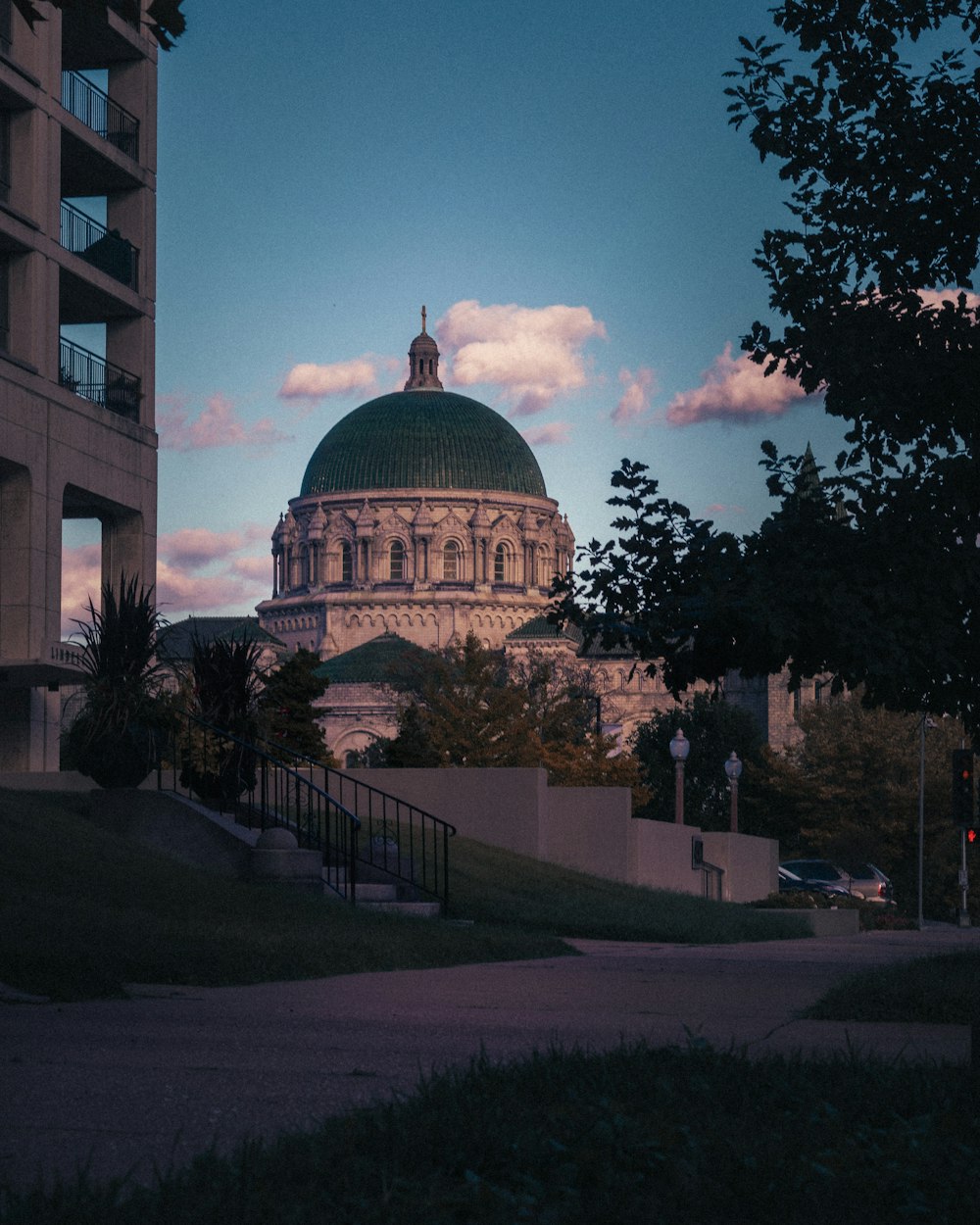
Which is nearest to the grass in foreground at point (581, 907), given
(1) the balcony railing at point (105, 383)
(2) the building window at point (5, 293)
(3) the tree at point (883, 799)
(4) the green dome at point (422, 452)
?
(1) the balcony railing at point (105, 383)

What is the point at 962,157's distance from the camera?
14961 millimetres

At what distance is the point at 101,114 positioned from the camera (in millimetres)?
33594

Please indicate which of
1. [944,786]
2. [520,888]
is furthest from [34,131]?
[944,786]

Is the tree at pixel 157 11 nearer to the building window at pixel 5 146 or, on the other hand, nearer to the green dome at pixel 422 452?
the building window at pixel 5 146

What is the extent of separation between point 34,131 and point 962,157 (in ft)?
61.7

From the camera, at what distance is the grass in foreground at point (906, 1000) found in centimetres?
1066

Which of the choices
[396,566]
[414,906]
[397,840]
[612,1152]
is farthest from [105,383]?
[396,566]

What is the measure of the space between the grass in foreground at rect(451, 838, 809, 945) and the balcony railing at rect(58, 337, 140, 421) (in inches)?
407

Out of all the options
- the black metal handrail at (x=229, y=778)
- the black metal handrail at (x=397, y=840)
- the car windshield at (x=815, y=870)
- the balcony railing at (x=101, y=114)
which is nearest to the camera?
the black metal handrail at (x=229, y=778)

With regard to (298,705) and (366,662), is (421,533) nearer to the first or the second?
(366,662)

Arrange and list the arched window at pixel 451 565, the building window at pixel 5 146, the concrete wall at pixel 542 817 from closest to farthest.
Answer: the building window at pixel 5 146
the concrete wall at pixel 542 817
the arched window at pixel 451 565

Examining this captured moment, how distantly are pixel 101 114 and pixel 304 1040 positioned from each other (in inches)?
1091

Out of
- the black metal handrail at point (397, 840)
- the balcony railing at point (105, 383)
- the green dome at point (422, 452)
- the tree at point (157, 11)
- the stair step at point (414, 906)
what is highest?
the green dome at point (422, 452)

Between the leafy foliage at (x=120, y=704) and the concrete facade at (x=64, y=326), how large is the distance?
730cm
